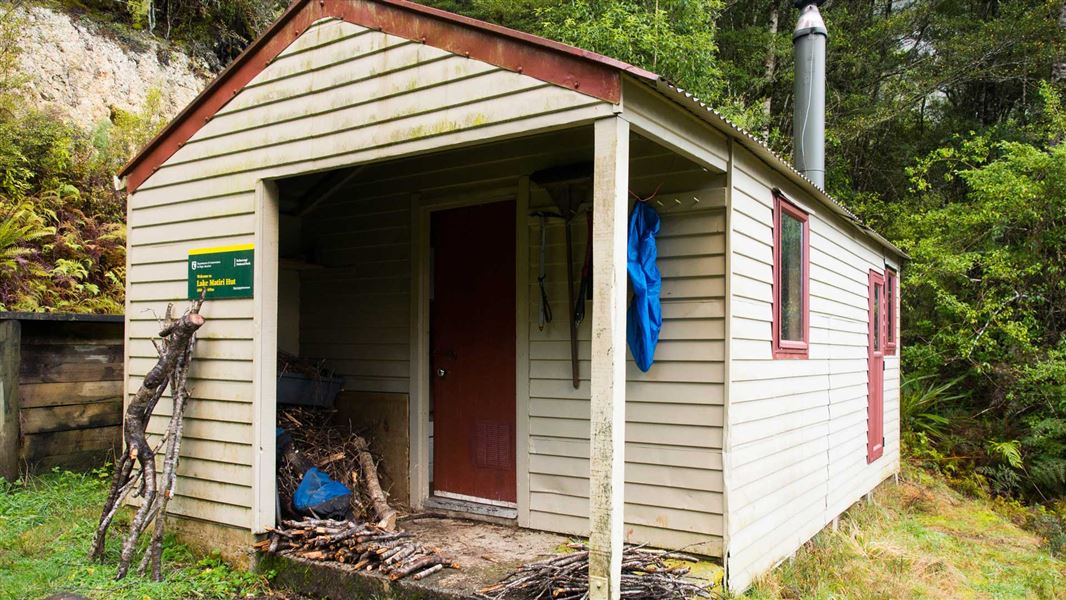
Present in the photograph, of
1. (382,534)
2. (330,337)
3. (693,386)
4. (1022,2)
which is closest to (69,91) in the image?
(330,337)

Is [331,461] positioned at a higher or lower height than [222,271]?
lower

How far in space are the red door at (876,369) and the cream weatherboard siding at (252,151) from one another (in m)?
5.84

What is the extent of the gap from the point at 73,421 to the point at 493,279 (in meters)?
3.82

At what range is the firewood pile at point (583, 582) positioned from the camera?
376 cm

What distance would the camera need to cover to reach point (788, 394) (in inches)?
219

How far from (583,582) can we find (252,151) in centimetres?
345

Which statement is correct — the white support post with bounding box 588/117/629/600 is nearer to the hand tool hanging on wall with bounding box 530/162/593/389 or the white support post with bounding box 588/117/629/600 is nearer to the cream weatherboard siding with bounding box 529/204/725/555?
the cream weatherboard siding with bounding box 529/204/725/555

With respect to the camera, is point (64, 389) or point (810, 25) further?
point (810, 25)

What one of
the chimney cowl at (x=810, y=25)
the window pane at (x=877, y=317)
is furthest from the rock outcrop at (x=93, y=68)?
the window pane at (x=877, y=317)

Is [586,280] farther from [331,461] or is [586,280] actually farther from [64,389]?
[64,389]

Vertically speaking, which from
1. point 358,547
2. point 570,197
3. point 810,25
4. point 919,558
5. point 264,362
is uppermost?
point 810,25

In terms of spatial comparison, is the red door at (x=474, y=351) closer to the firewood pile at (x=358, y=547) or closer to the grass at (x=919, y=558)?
the firewood pile at (x=358, y=547)

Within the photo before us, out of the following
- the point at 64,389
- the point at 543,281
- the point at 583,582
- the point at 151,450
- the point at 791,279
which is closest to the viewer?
the point at 583,582

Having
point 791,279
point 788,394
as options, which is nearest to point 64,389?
point 788,394
